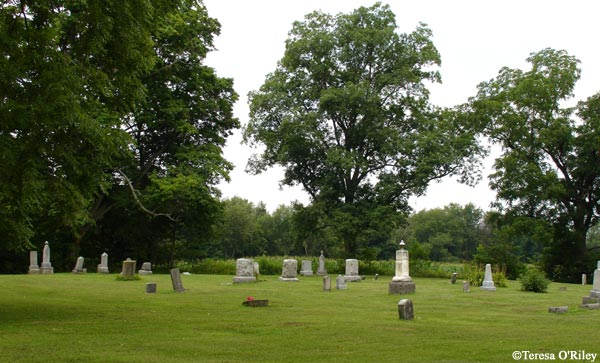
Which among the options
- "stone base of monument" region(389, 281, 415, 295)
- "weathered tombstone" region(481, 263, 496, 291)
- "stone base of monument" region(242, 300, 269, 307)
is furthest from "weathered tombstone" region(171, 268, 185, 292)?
"weathered tombstone" region(481, 263, 496, 291)

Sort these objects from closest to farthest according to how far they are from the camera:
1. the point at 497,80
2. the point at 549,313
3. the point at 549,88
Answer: the point at 549,313, the point at 549,88, the point at 497,80

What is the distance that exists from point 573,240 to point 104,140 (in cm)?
3805

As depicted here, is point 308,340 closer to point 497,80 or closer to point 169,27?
point 169,27

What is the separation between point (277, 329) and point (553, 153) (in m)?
37.1

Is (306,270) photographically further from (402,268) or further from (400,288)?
(400,288)

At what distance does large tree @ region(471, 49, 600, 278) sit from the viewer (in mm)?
41688

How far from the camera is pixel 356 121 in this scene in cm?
4353

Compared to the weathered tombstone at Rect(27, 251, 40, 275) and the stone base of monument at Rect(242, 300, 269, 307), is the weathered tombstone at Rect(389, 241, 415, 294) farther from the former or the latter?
the weathered tombstone at Rect(27, 251, 40, 275)

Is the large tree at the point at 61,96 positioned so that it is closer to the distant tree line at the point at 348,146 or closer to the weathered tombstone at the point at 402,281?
the weathered tombstone at the point at 402,281

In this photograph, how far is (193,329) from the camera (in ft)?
37.6

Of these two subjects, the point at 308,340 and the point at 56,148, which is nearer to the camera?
the point at 308,340

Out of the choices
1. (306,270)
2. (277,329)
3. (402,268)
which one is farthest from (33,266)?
(277,329)

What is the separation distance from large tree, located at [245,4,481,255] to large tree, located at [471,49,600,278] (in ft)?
10.1

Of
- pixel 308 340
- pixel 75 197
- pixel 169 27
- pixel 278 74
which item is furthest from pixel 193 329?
pixel 278 74
